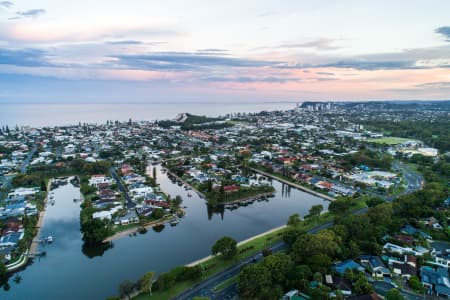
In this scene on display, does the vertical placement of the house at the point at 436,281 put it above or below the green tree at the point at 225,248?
below

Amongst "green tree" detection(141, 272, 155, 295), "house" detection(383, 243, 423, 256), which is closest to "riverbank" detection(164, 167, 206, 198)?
"green tree" detection(141, 272, 155, 295)

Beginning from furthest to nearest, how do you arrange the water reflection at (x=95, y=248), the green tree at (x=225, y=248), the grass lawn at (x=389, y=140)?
1. the grass lawn at (x=389, y=140)
2. the water reflection at (x=95, y=248)
3. the green tree at (x=225, y=248)

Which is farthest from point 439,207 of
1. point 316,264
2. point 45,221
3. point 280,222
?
point 45,221

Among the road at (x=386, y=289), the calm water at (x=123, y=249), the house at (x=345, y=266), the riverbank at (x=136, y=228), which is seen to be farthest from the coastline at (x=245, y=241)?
the road at (x=386, y=289)

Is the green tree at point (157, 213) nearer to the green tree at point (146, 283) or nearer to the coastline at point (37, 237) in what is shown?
the coastline at point (37, 237)

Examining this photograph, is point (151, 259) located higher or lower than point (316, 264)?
lower

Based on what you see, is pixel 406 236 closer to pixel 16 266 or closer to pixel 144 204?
pixel 144 204

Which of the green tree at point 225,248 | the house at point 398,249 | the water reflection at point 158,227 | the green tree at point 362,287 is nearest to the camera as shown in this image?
the green tree at point 362,287

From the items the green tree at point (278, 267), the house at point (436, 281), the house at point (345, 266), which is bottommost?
the house at point (436, 281)
